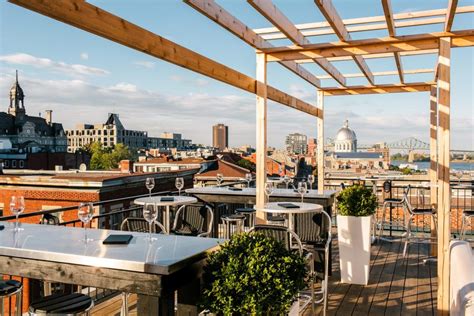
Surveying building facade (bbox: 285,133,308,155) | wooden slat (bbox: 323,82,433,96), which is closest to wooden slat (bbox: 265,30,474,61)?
wooden slat (bbox: 323,82,433,96)

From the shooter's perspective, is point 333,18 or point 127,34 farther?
point 333,18

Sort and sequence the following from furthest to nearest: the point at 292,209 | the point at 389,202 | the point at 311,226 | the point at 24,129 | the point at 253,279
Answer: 1. the point at 24,129
2. the point at 389,202
3. the point at 311,226
4. the point at 292,209
5. the point at 253,279

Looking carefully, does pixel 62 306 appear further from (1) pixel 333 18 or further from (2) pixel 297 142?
(2) pixel 297 142

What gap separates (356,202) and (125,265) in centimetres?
344

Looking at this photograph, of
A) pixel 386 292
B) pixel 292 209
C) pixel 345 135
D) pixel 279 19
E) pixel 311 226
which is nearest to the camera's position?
pixel 279 19

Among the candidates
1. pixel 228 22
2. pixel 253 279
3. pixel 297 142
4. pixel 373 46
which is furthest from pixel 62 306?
pixel 297 142

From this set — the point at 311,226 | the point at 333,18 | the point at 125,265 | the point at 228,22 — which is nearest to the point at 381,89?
the point at 311,226

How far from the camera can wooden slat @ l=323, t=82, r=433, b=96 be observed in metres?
7.34

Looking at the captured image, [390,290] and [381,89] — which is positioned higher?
[381,89]

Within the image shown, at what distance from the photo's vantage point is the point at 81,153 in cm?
5722

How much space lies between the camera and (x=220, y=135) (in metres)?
117

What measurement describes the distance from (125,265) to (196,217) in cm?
316

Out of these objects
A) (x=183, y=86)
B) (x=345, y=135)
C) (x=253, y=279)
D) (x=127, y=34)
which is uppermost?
(x=345, y=135)

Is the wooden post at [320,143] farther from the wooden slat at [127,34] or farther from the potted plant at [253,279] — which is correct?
the potted plant at [253,279]
